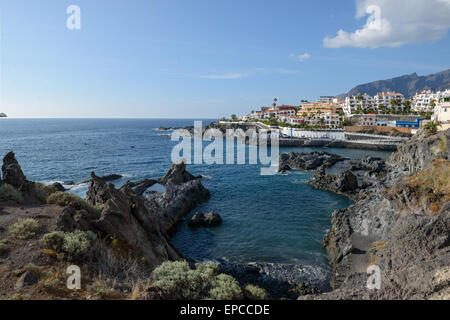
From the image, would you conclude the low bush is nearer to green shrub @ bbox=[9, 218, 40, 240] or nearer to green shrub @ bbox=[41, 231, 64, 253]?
green shrub @ bbox=[41, 231, 64, 253]

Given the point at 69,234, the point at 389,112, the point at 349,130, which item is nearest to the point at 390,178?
the point at 69,234

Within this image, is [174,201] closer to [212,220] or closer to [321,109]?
[212,220]

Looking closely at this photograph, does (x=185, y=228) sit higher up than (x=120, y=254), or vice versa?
(x=120, y=254)

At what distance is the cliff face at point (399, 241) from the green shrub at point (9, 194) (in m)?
15.0

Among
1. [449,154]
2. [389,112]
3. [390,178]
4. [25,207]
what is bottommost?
[390,178]

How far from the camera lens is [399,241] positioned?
44.0 ft

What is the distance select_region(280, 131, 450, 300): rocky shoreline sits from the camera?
831 cm

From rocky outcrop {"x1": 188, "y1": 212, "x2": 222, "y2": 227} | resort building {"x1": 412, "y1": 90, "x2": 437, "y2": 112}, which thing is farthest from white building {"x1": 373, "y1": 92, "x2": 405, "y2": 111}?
rocky outcrop {"x1": 188, "y1": 212, "x2": 222, "y2": 227}

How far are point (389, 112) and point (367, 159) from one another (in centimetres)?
7670

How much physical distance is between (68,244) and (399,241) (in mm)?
15169

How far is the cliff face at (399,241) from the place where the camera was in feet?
26.9

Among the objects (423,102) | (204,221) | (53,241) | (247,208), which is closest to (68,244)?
(53,241)

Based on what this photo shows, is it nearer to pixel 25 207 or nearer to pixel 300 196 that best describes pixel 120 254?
pixel 25 207

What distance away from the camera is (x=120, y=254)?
36.0 ft
